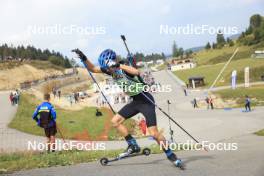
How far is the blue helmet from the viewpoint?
26.1 ft

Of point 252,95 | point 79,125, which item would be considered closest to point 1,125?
point 79,125

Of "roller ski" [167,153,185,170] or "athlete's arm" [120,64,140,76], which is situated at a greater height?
"athlete's arm" [120,64,140,76]

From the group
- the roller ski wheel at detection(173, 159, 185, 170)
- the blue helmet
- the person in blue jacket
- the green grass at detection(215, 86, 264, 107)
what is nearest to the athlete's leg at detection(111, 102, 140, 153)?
the blue helmet

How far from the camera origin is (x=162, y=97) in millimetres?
75750

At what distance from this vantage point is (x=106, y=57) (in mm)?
7988

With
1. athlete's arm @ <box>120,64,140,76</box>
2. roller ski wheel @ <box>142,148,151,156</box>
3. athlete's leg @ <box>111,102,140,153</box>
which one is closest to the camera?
athlete's arm @ <box>120,64,140,76</box>

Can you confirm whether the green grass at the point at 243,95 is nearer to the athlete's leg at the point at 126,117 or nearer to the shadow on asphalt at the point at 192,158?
the shadow on asphalt at the point at 192,158

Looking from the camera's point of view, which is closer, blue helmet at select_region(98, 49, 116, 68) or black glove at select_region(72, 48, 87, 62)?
blue helmet at select_region(98, 49, 116, 68)

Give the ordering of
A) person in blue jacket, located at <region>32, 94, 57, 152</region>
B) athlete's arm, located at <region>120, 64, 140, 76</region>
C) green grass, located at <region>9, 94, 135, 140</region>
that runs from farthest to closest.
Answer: green grass, located at <region>9, 94, 135, 140</region> < person in blue jacket, located at <region>32, 94, 57, 152</region> < athlete's arm, located at <region>120, 64, 140, 76</region>

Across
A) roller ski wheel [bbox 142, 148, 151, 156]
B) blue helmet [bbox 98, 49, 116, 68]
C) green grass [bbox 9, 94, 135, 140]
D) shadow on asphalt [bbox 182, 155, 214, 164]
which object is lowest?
green grass [bbox 9, 94, 135, 140]

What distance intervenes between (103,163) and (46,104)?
5772 millimetres

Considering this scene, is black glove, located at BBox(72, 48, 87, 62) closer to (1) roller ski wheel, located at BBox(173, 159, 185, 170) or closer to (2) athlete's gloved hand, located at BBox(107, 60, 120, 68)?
(2) athlete's gloved hand, located at BBox(107, 60, 120, 68)

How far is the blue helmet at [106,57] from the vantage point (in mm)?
7961

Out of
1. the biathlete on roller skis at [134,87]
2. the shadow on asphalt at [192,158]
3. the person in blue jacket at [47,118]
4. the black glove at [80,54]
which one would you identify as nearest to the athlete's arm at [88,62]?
the black glove at [80,54]
